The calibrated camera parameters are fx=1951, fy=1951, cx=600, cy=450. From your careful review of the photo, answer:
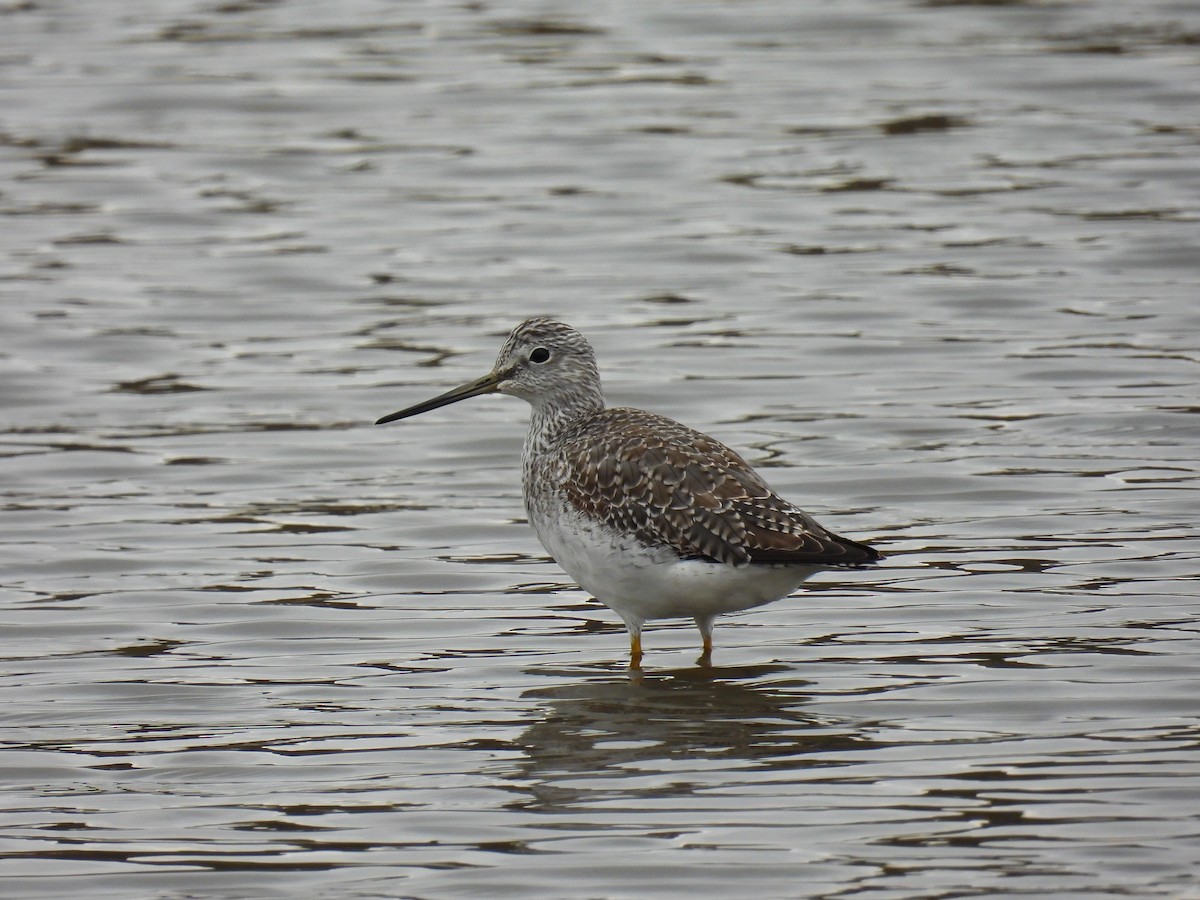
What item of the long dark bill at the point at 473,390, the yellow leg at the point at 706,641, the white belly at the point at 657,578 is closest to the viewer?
the white belly at the point at 657,578

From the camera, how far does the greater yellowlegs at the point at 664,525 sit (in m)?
8.66

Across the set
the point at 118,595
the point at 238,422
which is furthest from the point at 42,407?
the point at 118,595

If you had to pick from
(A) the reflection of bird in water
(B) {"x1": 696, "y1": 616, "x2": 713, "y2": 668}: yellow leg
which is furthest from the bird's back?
(A) the reflection of bird in water

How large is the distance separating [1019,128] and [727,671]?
12.0 meters

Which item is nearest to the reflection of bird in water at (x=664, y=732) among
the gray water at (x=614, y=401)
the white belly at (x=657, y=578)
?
the gray water at (x=614, y=401)

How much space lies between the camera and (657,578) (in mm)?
8852

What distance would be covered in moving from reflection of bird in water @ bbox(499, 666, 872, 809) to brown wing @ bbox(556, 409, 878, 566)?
62cm

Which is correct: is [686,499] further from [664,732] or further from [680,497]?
[664,732]

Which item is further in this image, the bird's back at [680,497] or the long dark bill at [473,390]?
the long dark bill at [473,390]

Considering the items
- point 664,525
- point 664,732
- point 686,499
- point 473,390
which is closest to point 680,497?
point 686,499

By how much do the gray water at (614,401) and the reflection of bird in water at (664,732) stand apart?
0.11 ft

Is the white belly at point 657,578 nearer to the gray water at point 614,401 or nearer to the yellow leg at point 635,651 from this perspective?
the yellow leg at point 635,651

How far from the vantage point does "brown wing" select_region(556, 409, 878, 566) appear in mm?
8594

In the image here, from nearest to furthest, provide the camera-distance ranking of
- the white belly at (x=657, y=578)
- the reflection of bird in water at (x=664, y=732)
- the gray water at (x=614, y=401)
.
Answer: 1. the gray water at (x=614, y=401)
2. the reflection of bird in water at (x=664, y=732)
3. the white belly at (x=657, y=578)
